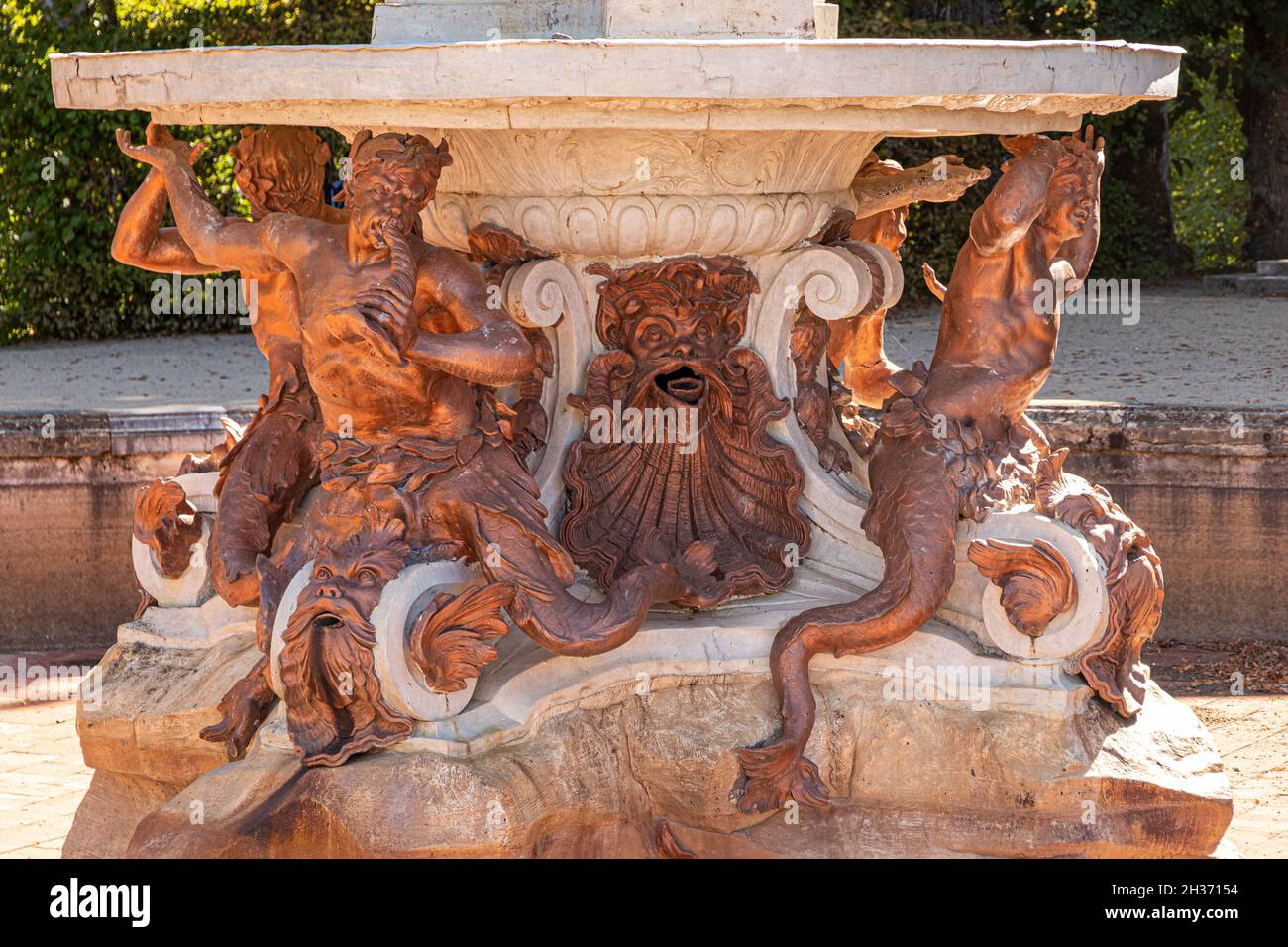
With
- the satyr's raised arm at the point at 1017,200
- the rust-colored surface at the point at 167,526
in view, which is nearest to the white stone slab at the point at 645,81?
the satyr's raised arm at the point at 1017,200

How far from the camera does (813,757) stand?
359cm

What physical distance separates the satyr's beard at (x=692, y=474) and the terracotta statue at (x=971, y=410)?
0.23 meters

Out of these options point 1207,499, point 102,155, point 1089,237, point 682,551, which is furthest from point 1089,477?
point 102,155

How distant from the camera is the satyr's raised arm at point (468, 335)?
136 inches

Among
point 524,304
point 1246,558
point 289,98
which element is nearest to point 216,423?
point 524,304

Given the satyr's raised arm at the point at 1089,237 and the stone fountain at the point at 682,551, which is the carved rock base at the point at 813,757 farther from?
the satyr's raised arm at the point at 1089,237

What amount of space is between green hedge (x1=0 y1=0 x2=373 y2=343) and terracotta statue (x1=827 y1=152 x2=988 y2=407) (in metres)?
5.50

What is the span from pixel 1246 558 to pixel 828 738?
107 inches

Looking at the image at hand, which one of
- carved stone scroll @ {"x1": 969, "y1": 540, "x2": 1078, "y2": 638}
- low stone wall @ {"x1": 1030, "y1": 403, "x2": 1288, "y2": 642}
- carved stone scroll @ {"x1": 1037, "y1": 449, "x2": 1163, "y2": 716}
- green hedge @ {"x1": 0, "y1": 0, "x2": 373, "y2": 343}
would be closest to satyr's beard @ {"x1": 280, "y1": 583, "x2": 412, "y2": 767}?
carved stone scroll @ {"x1": 969, "y1": 540, "x2": 1078, "y2": 638}

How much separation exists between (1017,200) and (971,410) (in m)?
0.45

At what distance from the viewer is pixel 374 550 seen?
3463 millimetres
